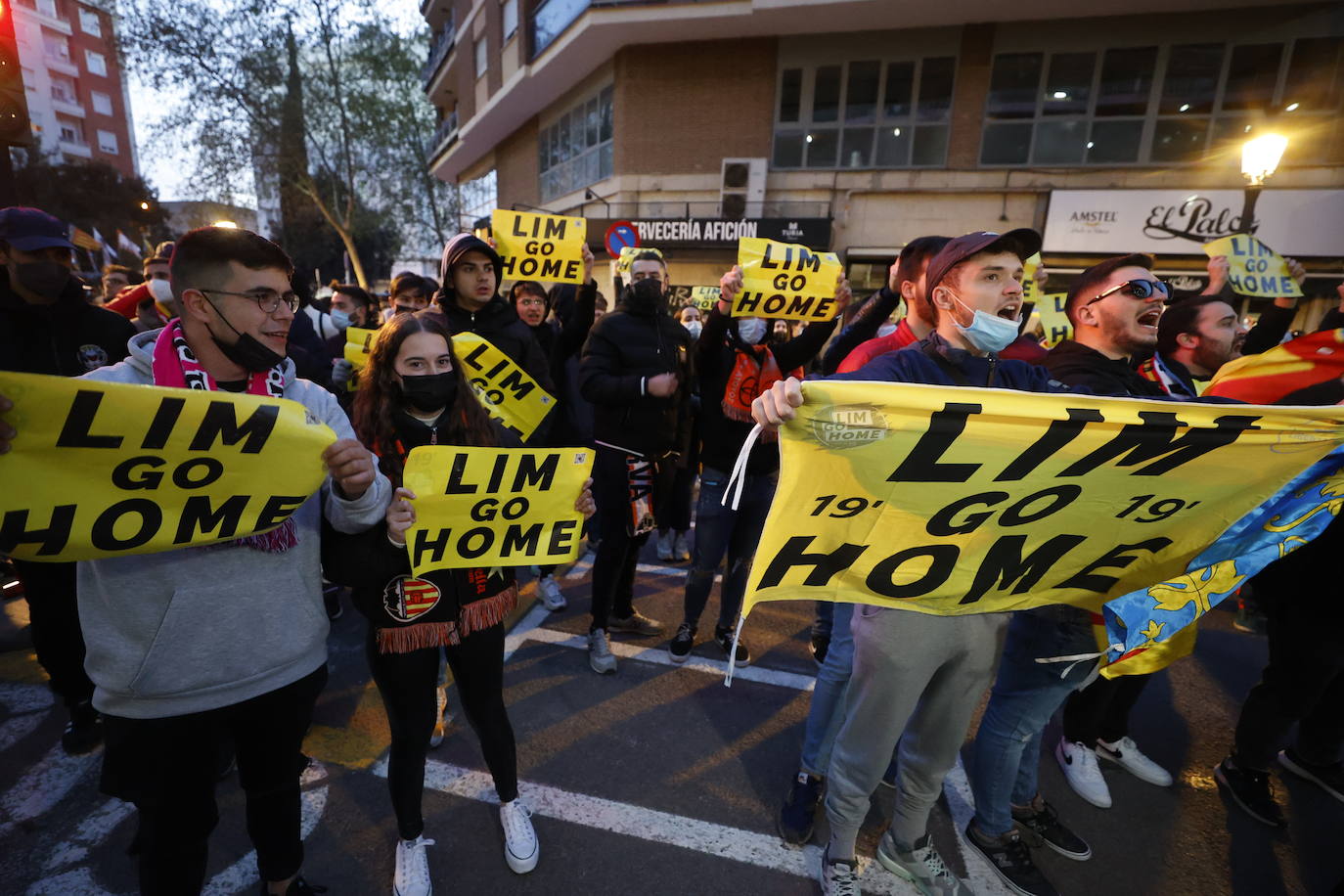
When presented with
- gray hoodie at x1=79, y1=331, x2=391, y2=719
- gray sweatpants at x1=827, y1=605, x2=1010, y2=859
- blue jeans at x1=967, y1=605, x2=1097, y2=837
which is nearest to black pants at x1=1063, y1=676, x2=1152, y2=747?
blue jeans at x1=967, y1=605, x2=1097, y2=837

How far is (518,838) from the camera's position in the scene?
2295 mm

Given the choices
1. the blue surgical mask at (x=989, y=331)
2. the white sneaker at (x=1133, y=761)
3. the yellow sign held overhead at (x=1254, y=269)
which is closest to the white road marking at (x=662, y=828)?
the white sneaker at (x=1133, y=761)

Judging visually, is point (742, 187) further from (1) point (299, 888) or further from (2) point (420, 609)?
(1) point (299, 888)

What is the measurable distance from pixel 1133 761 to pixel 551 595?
368 centimetres

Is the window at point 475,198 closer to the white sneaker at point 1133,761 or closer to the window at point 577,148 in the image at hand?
the window at point 577,148

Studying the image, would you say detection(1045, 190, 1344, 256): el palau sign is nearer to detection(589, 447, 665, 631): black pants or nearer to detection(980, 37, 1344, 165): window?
detection(980, 37, 1344, 165): window

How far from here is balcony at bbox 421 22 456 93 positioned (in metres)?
28.4

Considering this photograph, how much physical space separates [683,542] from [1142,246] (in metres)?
16.1

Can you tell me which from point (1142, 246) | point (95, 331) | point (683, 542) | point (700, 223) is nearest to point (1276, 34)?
point (1142, 246)

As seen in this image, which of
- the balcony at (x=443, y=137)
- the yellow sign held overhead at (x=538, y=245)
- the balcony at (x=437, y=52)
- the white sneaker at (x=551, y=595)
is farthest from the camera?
the balcony at (x=443, y=137)

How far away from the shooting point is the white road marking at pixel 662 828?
2.36 m

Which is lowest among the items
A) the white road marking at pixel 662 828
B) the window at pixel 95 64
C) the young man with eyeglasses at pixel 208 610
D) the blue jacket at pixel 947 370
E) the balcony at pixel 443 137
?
the white road marking at pixel 662 828

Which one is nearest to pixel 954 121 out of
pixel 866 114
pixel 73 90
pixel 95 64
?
pixel 866 114

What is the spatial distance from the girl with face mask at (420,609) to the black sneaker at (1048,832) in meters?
2.17
